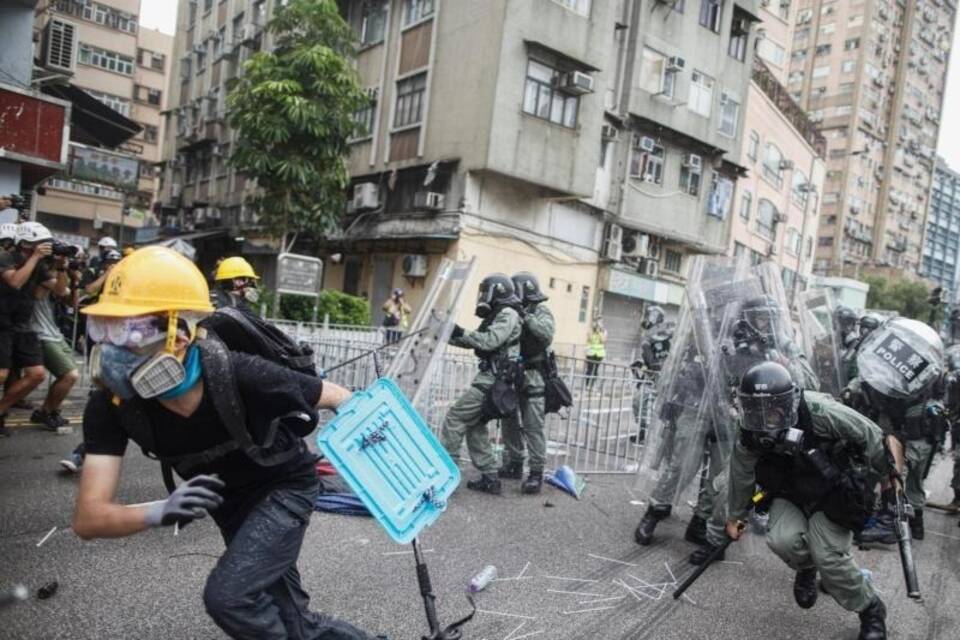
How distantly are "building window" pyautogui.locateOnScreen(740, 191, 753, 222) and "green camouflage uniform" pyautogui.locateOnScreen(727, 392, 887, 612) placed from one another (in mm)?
26352

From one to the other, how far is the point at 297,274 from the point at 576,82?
9.29 m

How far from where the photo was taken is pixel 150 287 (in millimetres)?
2131

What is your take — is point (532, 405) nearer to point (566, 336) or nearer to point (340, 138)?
point (340, 138)

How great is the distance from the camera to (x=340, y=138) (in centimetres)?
1634

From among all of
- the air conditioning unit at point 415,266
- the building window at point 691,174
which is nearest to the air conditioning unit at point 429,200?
the air conditioning unit at point 415,266

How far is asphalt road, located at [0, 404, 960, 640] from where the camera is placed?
3.30 metres

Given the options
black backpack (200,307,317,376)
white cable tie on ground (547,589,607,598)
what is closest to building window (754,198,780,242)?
white cable tie on ground (547,589,607,598)

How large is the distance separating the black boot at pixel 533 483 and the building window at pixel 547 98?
13089 millimetres

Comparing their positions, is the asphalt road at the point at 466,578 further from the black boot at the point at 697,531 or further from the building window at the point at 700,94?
the building window at the point at 700,94

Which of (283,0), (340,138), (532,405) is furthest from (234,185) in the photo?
(532,405)

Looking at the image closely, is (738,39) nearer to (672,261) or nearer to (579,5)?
(672,261)

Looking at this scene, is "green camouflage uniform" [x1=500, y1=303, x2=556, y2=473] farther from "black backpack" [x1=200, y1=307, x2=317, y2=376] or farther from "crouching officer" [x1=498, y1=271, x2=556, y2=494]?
"black backpack" [x1=200, y1=307, x2=317, y2=376]

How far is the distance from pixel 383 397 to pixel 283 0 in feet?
82.5

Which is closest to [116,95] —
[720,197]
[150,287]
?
[720,197]
